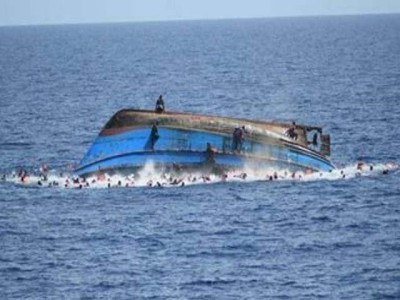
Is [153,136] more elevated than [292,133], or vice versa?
[292,133]

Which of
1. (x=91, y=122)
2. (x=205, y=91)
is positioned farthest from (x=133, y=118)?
(x=205, y=91)

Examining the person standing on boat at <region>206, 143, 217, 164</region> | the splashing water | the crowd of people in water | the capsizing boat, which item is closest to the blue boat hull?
the capsizing boat

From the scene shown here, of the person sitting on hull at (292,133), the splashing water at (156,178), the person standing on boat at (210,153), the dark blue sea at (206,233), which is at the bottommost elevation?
the dark blue sea at (206,233)

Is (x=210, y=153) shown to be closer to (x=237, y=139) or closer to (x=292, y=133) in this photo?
(x=237, y=139)

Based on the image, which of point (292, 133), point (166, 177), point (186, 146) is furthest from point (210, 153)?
point (292, 133)

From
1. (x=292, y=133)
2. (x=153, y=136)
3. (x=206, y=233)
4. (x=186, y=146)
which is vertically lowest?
(x=206, y=233)

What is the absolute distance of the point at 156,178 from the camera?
83000 mm

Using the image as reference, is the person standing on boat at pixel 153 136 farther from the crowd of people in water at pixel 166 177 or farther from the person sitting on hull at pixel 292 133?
the person sitting on hull at pixel 292 133

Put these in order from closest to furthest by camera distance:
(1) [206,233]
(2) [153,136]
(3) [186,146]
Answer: (1) [206,233] → (2) [153,136] → (3) [186,146]

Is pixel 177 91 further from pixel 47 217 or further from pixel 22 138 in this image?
pixel 47 217

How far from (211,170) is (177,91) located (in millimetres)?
93196

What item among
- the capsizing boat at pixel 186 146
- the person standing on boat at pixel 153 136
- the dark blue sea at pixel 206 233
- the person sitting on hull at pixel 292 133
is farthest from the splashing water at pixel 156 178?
the person sitting on hull at pixel 292 133

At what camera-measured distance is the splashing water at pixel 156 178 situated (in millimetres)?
82312

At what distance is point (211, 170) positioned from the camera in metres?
83.8
